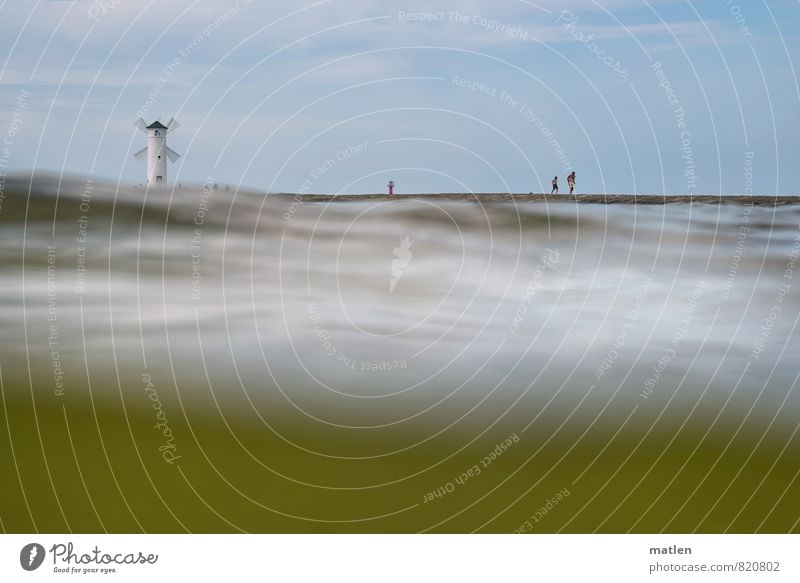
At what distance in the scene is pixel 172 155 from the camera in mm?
9594

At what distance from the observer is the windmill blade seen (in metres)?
9.55

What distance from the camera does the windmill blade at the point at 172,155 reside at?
9.55 meters

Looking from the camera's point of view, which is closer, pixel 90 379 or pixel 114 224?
pixel 90 379

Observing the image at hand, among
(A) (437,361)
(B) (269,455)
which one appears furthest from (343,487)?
(A) (437,361)

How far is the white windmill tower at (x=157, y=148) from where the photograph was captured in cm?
945

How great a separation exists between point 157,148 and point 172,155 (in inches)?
7.6

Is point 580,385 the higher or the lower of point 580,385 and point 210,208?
the lower

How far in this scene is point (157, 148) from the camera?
31.8ft

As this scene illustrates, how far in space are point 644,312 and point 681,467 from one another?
1485mm

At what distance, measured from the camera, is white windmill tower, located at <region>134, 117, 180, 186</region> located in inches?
372
